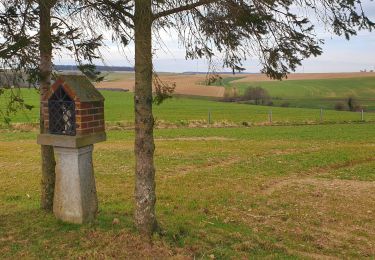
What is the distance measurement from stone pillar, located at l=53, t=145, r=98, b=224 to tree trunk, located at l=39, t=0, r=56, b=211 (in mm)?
604

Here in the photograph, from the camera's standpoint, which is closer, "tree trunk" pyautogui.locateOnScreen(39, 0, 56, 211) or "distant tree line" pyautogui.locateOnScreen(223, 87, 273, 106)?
"tree trunk" pyautogui.locateOnScreen(39, 0, 56, 211)

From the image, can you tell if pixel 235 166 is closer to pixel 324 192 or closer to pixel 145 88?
pixel 324 192

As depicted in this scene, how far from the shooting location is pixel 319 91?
2832 inches

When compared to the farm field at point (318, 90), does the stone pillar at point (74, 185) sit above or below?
below

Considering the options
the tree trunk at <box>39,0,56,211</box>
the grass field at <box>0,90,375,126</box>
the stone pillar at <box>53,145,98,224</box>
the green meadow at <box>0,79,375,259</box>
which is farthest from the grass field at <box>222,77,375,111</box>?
the stone pillar at <box>53,145,98,224</box>

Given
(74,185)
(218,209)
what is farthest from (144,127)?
(218,209)

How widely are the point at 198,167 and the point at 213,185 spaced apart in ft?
9.12

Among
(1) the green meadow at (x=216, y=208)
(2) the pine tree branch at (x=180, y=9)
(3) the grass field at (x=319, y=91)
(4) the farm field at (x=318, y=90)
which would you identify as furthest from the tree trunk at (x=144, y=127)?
(3) the grass field at (x=319, y=91)

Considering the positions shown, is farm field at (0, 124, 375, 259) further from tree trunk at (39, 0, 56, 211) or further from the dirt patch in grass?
tree trunk at (39, 0, 56, 211)

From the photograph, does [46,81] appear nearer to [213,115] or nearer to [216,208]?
[216,208]

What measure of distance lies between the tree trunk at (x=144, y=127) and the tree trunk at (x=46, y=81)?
1.35 m

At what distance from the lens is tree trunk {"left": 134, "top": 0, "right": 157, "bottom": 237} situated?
5.35 m

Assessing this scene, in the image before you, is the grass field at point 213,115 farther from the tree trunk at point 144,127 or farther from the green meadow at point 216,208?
the tree trunk at point 144,127

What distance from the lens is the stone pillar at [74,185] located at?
20.1 feet
